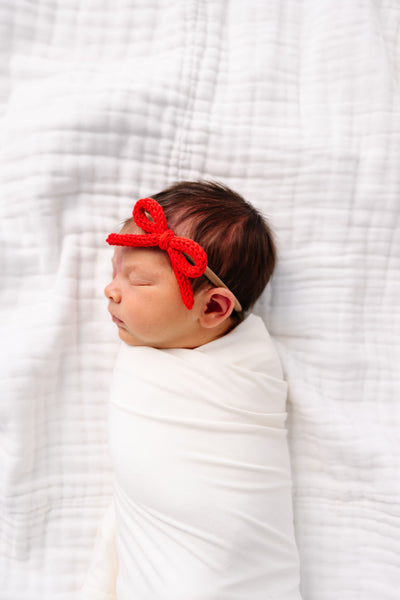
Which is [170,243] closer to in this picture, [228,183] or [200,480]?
[228,183]

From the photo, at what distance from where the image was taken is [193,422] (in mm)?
940

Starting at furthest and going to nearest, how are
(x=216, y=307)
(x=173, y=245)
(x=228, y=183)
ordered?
(x=228, y=183), (x=216, y=307), (x=173, y=245)

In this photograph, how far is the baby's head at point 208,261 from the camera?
923 mm

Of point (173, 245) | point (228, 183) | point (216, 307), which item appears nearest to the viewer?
point (173, 245)

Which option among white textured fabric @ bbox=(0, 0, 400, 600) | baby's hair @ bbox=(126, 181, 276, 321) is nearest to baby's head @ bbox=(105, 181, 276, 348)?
baby's hair @ bbox=(126, 181, 276, 321)

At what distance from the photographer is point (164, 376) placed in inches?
38.1

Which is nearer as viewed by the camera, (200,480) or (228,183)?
(200,480)

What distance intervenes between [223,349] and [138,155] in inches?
20.6

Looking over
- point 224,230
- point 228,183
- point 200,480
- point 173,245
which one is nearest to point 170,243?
point 173,245

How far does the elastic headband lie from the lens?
868 millimetres

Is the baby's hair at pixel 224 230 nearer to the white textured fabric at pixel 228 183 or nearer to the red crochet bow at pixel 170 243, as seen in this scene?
the red crochet bow at pixel 170 243

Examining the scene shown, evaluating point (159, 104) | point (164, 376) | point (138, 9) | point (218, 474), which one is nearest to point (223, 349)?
point (164, 376)

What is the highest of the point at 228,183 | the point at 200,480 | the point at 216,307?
the point at 228,183

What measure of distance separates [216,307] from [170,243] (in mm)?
184
